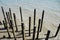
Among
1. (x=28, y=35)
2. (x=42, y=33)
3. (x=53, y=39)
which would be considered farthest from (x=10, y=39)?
(x=53, y=39)

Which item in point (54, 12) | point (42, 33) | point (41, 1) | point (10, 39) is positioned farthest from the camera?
point (41, 1)

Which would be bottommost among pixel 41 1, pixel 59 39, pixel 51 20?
pixel 59 39

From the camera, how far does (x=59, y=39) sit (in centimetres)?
146

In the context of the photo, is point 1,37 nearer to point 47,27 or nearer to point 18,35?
point 18,35

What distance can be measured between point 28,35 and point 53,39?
13.3 inches

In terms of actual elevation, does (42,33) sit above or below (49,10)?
below

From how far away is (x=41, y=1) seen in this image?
3137 millimetres

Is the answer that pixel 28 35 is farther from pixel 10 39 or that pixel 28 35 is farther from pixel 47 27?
pixel 47 27

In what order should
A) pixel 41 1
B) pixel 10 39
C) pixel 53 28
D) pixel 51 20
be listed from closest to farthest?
pixel 10 39 < pixel 53 28 < pixel 51 20 < pixel 41 1

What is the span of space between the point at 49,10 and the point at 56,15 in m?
0.30

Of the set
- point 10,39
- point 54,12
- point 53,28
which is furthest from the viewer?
point 54,12

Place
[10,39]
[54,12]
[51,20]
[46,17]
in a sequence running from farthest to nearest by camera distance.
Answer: [54,12] → [46,17] → [51,20] → [10,39]

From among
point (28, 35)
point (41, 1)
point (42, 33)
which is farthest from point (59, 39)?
point (41, 1)

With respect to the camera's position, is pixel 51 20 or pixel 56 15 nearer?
pixel 51 20
